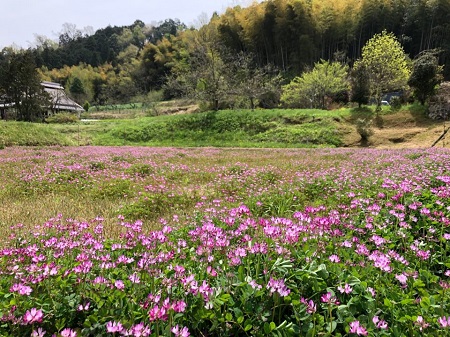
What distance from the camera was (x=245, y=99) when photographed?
4709 cm

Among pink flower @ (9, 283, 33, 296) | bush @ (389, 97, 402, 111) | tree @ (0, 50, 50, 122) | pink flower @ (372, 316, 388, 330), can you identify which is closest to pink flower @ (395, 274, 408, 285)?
pink flower @ (372, 316, 388, 330)

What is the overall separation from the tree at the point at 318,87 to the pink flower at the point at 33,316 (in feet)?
150

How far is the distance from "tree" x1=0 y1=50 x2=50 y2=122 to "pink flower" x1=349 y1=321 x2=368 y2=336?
48.5 metres

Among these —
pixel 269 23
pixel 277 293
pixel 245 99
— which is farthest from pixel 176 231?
pixel 269 23

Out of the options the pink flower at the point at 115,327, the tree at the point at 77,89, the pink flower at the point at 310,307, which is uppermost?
the tree at the point at 77,89

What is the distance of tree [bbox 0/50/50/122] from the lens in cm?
3900

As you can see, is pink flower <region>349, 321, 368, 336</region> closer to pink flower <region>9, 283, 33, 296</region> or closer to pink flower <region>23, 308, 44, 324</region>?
pink flower <region>23, 308, 44, 324</region>

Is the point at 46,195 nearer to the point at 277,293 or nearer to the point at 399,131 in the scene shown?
the point at 277,293

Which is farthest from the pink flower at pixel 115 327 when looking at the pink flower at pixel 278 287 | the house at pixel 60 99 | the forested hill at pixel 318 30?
the house at pixel 60 99

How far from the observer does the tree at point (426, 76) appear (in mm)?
27219

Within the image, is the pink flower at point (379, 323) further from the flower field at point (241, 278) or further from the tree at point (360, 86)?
the tree at point (360, 86)

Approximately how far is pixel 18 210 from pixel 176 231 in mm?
3706

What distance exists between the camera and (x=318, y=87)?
43562 mm

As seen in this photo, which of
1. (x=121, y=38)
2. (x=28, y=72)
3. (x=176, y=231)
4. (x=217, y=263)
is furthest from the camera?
(x=121, y=38)
